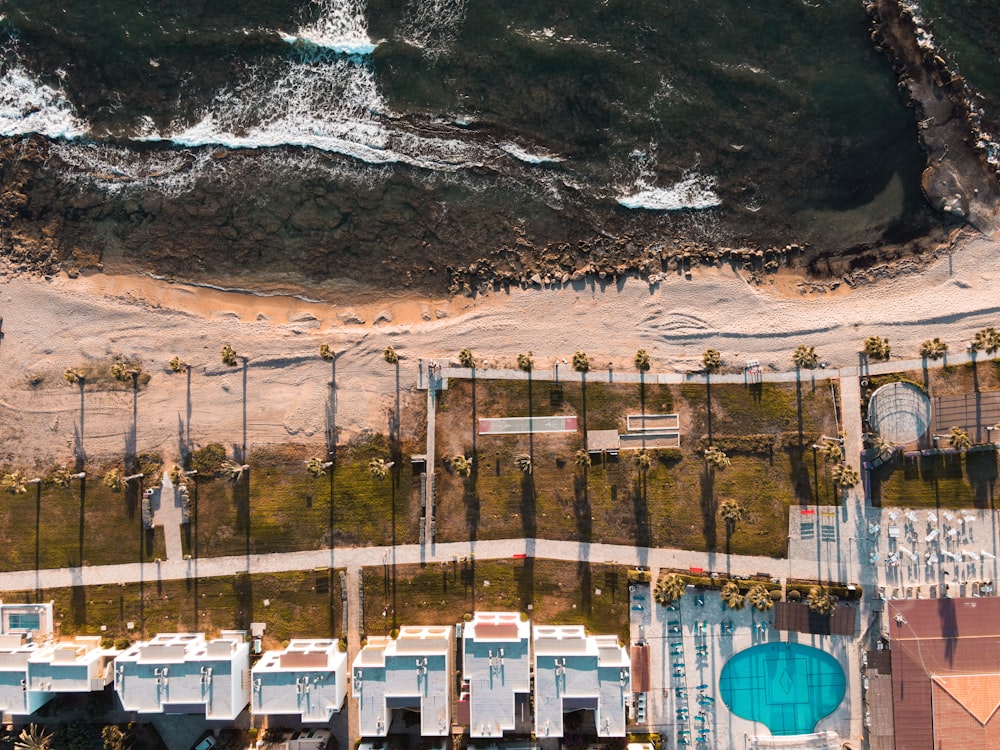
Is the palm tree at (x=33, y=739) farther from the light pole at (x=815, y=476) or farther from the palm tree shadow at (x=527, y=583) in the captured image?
the light pole at (x=815, y=476)

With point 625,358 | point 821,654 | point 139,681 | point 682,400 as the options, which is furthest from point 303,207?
point 821,654

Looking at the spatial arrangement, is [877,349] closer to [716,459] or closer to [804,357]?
[804,357]

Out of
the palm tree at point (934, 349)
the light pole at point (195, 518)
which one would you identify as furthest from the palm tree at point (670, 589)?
the light pole at point (195, 518)

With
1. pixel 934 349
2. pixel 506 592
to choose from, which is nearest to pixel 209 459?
pixel 506 592

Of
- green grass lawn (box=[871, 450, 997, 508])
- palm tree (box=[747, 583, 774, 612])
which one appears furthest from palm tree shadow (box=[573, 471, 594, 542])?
green grass lawn (box=[871, 450, 997, 508])

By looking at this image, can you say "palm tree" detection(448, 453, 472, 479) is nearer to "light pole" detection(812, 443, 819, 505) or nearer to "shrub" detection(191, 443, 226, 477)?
"shrub" detection(191, 443, 226, 477)

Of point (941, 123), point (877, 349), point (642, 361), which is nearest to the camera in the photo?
point (877, 349)
